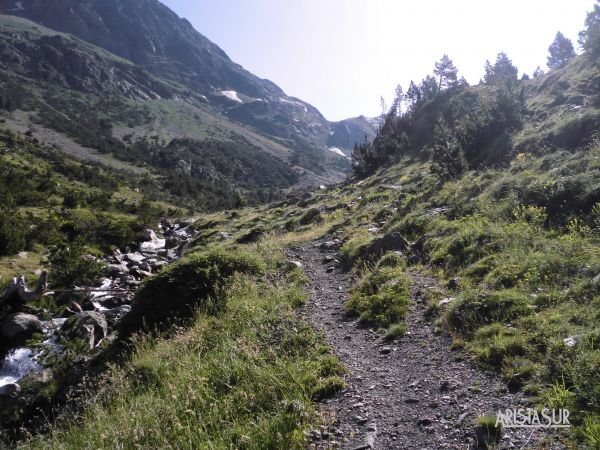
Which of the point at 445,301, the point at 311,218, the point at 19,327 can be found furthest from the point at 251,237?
the point at 445,301

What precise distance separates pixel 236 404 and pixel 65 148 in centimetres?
10354

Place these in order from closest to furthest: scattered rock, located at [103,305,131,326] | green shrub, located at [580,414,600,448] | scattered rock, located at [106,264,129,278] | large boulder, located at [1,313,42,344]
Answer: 1. green shrub, located at [580,414,600,448]
2. large boulder, located at [1,313,42,344]
3. scattered rock, located at [103,305,131,326]
4. scattered rock, located at [106,264,129,278]

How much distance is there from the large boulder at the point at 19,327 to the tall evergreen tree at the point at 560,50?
11303cm

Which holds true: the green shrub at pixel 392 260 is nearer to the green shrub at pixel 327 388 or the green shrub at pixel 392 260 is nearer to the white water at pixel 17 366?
the green shrub at pixel 327 388

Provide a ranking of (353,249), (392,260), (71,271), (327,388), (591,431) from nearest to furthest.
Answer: (591,431), (327,388), (392,260), (353,249), (71,271)

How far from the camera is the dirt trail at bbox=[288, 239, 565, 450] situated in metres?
4.92

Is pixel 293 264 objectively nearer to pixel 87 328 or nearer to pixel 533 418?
pixel 87 328

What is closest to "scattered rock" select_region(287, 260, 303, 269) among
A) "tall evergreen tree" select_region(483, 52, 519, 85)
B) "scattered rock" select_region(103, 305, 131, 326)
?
"scattered rock" select_region(103, 305, 131, 326)

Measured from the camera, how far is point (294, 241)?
771 inches

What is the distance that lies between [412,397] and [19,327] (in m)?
15.0

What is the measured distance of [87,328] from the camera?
13281mm

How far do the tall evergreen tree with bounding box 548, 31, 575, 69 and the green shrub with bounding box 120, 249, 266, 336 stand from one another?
109 m

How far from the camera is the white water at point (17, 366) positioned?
1231cm

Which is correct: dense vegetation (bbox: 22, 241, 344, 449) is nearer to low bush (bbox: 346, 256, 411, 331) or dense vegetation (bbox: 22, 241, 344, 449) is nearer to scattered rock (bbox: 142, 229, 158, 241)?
low bush (bbox: 346, 256, 411, 331)
